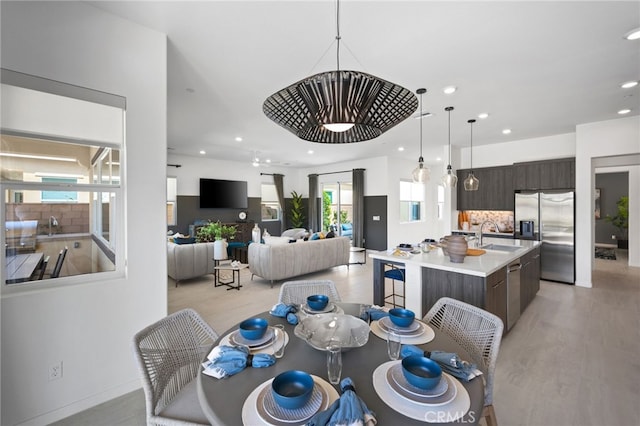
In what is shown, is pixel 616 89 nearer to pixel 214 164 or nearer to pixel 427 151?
pixel 427 151

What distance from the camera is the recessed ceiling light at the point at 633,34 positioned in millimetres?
2280

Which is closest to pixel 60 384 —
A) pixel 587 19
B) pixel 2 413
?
pixel 2 413

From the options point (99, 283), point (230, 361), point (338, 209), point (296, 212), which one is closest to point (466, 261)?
point (230, 361)

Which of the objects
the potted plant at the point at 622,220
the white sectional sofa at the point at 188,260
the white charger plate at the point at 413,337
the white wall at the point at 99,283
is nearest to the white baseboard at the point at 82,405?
the white wall at the point at 99,283

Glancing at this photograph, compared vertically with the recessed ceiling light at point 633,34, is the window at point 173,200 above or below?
below

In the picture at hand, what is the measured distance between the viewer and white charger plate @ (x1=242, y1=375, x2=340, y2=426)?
0.87 metres

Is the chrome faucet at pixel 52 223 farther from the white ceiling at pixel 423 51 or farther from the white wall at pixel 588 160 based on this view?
the white wall at pixel 588 160

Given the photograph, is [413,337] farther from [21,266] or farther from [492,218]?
[492,218]

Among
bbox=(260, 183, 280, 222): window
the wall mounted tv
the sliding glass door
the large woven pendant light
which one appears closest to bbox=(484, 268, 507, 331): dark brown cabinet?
the large woven pendant light

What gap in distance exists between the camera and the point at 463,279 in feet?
8.72

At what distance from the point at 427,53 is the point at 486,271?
214 centimetres

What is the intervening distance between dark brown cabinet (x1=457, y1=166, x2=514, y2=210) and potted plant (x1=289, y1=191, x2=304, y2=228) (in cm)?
545

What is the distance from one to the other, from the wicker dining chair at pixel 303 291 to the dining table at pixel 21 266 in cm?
170

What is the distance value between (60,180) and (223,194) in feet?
21.6
